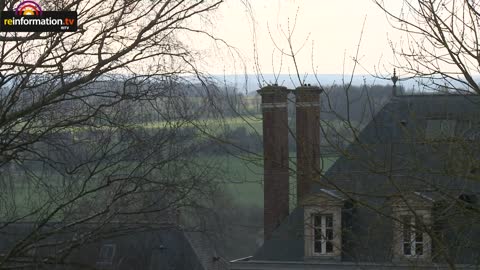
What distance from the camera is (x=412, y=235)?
9.26 m

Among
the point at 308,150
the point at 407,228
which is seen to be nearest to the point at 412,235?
the point at 407,228

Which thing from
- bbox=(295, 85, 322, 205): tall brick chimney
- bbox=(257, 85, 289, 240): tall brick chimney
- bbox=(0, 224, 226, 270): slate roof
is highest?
bbox=(295, 85, 322, 205): tall brick chimney

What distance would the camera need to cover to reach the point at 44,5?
29.6 feet

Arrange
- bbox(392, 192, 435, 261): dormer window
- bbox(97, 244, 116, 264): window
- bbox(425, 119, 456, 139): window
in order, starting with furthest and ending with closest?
bbox(97, 244, 116, 264): window < bbox(425, 119, 456, 139): window < bbox(392, 192, 435, 261): dormer window

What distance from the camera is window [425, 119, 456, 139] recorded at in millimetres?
8631

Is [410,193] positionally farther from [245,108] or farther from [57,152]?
[57,152]

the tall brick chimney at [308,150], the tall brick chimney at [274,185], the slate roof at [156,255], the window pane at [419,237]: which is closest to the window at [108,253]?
the slate roof at [156,255]

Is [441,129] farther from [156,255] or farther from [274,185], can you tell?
[156,255]

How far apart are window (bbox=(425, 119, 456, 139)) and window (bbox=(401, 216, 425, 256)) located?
2.49ft

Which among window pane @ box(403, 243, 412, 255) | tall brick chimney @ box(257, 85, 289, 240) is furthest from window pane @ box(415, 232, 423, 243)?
tall brick chimney @ box(257, 85, 289, 240)

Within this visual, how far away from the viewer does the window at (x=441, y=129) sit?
863cm

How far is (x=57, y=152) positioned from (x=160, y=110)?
1.04m

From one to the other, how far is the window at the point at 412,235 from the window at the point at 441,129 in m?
0.76

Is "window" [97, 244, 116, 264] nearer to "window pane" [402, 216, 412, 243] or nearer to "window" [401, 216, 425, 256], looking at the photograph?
"window" [401, 216, 425, 256]
